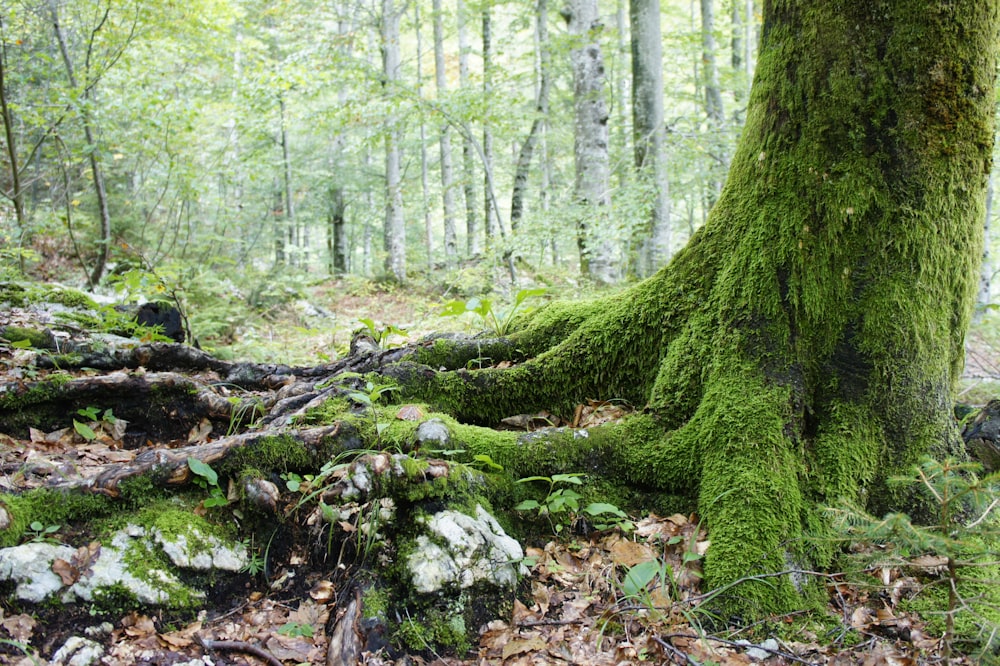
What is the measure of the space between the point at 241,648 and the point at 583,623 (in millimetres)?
1501

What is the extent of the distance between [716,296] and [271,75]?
9288mm

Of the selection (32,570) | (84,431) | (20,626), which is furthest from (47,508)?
(84,431)

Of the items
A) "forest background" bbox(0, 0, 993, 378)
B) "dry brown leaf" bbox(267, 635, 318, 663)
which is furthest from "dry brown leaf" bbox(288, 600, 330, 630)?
"forest background" bbox(0, 0, 993, 378)

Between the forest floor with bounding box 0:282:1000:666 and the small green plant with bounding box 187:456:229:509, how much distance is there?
0.45 m

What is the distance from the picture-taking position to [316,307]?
1271 centimetres

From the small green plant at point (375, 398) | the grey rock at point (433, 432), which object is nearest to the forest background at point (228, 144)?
the small green plant at point (375, 398)

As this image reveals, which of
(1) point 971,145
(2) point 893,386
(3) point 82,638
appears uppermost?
(1) point 971,145

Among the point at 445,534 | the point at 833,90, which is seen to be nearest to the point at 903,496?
the point at 833,90

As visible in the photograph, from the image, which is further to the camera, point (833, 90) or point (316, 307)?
point (316, 307)

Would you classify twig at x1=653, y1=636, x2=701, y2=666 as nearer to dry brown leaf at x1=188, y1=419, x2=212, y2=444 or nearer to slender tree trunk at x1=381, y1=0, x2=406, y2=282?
dry brown leaf at x1=188, y1=419, x2=212, y2=444

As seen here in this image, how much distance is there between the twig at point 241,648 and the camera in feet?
7.75

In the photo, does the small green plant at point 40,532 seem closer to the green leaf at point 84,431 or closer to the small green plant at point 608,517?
the green leaf at point 84,431

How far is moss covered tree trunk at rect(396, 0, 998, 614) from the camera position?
294 cm

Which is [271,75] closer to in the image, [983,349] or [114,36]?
[114,36]
